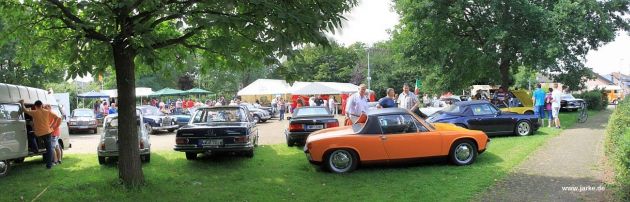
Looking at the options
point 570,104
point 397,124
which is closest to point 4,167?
point 397,124

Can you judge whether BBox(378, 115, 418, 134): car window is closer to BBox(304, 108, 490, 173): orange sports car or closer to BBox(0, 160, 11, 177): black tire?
BBox(304, 108, 490, 173): orange sports car

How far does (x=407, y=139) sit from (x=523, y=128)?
678 centimetres

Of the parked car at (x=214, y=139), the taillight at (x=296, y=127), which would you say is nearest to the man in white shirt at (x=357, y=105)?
the taillight at (x=296, y=127)

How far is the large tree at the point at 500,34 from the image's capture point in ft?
69.8

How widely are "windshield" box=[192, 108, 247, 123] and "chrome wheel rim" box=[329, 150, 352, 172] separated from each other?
3113 millimetres

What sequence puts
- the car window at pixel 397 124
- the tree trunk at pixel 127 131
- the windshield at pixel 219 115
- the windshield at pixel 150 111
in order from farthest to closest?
1. the windshield at pixel 150 111
2. the windshield at pixel 219 115
3. the car window at pixel 397 124
4. the tree trunk at pixel 127 131

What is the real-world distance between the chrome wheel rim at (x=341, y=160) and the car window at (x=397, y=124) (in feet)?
2.98

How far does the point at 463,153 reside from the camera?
1013 cm

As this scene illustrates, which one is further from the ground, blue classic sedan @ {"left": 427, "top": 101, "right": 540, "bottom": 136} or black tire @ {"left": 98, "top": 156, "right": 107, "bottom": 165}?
blue classic sedan @ {"left": 427, "top": 101, "right": 540, "bottom": 136}

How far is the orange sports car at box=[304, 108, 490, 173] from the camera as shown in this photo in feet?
32.2

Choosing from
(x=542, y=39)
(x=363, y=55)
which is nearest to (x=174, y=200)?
(x=542, y=39)

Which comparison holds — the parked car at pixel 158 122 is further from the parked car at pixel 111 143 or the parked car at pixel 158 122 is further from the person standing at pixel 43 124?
the person standing at pixel 43 124

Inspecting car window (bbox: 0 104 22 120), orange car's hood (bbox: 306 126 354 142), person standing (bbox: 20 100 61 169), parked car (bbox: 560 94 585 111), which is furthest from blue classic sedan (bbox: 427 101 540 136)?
parked car (bbox: 560 94 585 111)

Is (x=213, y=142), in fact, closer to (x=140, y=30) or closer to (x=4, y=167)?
(x=140, y=30)
